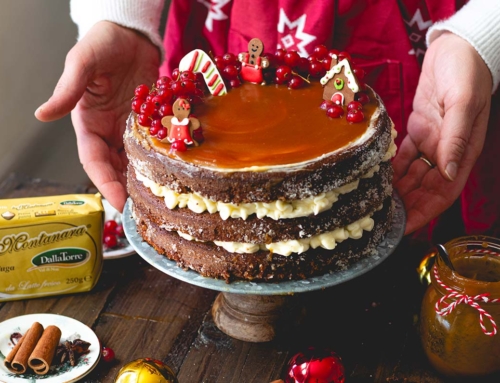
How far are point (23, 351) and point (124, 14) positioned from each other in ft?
3.12

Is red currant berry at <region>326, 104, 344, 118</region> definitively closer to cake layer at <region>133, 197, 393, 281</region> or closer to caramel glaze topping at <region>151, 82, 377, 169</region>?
caramel glaze topping at <region>151, 82, 377, 169</region>

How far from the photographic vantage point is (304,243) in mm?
1263

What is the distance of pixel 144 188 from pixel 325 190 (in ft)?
1.28

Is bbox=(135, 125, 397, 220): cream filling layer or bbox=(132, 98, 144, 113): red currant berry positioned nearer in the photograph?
bbox=(135, 125, 397, 220): cream filling layer

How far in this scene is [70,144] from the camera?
3121 millimetres

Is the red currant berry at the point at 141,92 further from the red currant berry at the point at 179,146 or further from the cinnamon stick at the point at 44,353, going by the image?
the cinnamon stick at the point at 44,353

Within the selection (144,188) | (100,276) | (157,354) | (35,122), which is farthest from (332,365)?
(35,122)

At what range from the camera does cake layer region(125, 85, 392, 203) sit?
3.87ft

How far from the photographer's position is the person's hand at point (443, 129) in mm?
→ 1454

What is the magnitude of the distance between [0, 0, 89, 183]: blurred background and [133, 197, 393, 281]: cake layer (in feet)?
5.14

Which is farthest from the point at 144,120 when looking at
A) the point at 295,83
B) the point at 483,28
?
the point at 483,28

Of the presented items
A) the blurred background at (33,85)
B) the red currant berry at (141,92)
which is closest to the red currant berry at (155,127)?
the red currant berry at (141,92)

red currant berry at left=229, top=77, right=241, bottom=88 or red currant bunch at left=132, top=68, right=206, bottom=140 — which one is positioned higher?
red currant bunch at left=132, top=68, right=206, bottom=140

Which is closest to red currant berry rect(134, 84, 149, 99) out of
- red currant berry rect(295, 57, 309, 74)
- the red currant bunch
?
the red currant bunch
